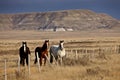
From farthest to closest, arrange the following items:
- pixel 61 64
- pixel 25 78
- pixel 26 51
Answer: pixel 61 64, pixel 26 51, pixel 25 78

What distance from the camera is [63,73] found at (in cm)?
1991

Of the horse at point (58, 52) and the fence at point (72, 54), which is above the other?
the horse at point (58, 52)

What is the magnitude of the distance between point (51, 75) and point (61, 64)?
6.00 metres

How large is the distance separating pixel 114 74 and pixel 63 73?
9.06 feet

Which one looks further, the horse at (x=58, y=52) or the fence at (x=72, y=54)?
the horse at (x=58, y=52)

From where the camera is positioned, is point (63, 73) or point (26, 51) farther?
point (26, 51)

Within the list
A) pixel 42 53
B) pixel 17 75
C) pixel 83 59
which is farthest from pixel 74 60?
pixel 17 75

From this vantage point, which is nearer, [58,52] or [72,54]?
[58,52]

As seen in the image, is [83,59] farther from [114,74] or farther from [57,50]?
[114,74]

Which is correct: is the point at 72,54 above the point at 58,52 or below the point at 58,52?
below

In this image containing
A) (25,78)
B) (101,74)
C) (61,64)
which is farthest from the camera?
(61,64)

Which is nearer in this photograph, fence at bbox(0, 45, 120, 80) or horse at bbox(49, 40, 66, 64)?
fence at bbox(0, 45, 120, 80)

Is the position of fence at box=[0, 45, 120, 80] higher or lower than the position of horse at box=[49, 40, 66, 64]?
lower

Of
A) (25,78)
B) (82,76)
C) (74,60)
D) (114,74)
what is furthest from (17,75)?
(74,60)
